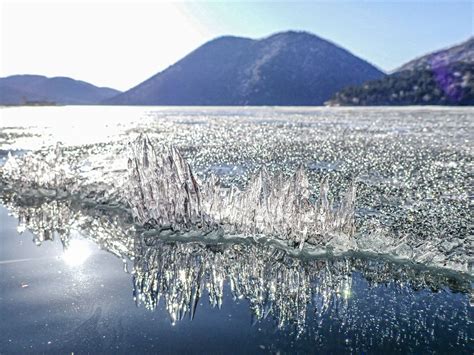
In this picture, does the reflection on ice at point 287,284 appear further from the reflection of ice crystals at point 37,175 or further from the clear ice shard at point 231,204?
the reflection of ice crystals at point 37,175

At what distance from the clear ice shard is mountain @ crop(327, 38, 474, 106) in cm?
14719

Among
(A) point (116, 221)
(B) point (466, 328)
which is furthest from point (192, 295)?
(A) point (116, 221)

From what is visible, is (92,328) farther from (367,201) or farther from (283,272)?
(367,201)

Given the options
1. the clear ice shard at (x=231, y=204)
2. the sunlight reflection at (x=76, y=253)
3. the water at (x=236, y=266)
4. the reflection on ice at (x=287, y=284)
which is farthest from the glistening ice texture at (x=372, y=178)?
the sunlight reflection at (x=76, y=253)

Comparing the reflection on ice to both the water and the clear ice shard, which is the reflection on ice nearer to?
the water

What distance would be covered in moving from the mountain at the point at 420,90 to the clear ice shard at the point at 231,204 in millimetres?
147194

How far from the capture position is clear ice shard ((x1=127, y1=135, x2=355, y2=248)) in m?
6.31

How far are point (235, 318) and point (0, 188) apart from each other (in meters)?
9.47

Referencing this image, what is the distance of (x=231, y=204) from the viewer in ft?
23.0

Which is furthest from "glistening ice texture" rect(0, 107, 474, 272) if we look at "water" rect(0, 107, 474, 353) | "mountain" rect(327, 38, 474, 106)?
"mountain" rect(327, 38, 474, 106)

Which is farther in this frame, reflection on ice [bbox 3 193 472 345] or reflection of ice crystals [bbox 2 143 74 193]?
reflection of ice crystals [bbox 2 143 74 193]

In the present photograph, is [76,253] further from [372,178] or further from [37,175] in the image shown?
[372,178]

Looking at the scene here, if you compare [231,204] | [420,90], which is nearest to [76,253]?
[231,204]

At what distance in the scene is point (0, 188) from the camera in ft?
36.0
